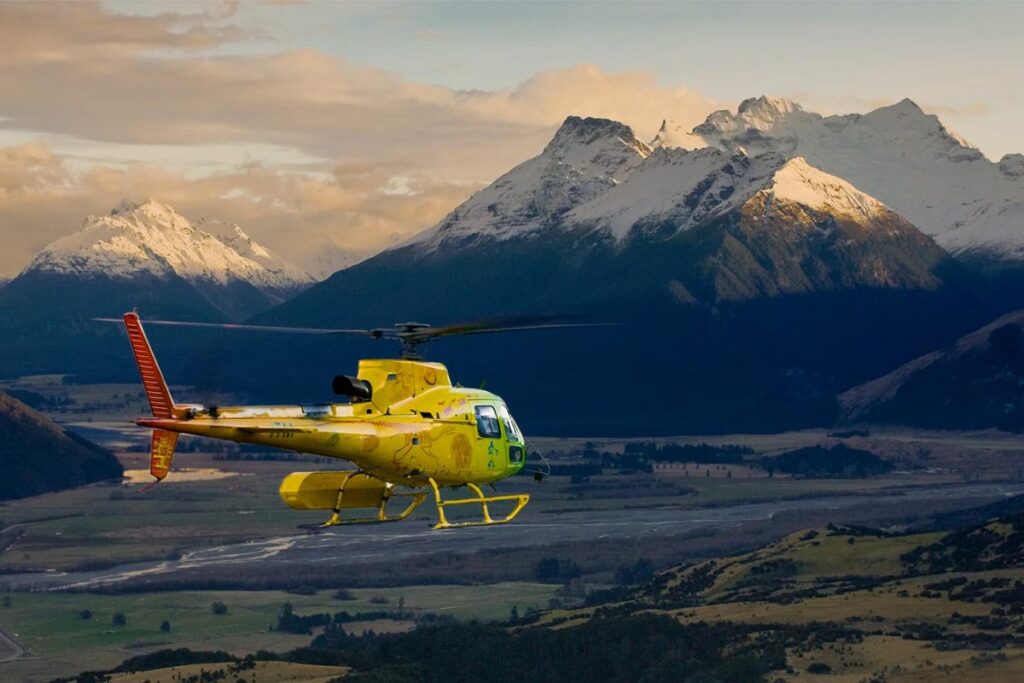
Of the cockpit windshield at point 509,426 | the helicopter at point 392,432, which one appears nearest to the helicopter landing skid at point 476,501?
the helicopter at point 392,432

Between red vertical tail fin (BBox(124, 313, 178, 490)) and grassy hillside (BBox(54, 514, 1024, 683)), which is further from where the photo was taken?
grassy hillside (BBox(54, 514, 1024, 683))

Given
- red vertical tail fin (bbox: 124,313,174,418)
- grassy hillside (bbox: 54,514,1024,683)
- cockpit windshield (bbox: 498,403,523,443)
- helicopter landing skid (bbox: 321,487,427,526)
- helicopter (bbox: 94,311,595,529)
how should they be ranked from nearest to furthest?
red vertical tail fin (bbox: 124,313,174,418), helicopter (bbox: 94,311,595,529), helicopter landing skid (bbox: 321,487,427,526), cockpit windshield (bbox: 498,403,523,443), grassy hillside (bbox: 54,514,1024,683)

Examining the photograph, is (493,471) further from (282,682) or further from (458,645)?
(458,645)

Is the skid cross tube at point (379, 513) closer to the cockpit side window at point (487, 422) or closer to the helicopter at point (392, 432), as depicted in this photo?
the helicopter at point (392, 432)

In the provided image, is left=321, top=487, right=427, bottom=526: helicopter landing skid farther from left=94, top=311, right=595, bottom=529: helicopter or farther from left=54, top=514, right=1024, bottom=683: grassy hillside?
left=54, top=514, right=1024, bottom=683: grassy hillside

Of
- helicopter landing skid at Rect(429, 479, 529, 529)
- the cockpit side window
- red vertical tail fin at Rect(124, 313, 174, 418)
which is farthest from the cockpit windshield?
red vertical tail fin at Rect(124, 313, 174, 418)

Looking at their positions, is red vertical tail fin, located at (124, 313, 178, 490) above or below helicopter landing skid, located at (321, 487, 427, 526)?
above

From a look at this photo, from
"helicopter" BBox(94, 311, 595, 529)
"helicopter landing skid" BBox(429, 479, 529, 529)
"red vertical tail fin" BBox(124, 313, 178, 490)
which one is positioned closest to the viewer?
"red vertical tail fin" BBox(124, 313, 178, 490)

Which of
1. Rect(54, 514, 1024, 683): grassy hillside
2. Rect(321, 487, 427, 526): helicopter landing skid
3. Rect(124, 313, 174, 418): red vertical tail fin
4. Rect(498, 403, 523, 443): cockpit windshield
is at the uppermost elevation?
Rect(124, 313, 174, 418): red vertical tail fin
